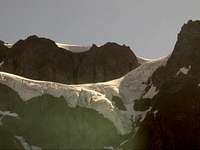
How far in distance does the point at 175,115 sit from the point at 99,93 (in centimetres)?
3421

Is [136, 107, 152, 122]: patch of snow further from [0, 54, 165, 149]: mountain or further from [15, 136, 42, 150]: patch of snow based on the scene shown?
[15, 136, 42, 150]: patch of snow

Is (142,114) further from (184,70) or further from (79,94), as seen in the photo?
(184,70)

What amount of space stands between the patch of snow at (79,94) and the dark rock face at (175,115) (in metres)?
9.74

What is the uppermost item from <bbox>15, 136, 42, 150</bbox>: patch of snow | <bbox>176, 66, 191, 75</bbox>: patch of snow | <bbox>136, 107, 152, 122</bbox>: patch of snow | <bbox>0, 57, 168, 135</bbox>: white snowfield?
<bbox>176, 66, 191, 75</bbox>: patch of snow

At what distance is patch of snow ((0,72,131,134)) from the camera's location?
499ft

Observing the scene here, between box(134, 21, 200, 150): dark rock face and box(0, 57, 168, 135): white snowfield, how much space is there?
8.09 metres

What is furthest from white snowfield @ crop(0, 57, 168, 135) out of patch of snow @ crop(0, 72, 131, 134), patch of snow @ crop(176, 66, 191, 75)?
patch of snow @ crop(176, 66, 191, 75)

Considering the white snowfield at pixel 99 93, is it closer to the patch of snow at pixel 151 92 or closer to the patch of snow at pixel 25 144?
the patch of snow at pixel 151 92

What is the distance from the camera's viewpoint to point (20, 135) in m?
143

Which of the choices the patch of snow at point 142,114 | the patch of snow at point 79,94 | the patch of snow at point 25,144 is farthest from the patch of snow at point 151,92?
the patch of snow at point 25,144

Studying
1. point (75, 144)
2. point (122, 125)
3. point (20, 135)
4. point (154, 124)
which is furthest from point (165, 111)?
point (20, 135)

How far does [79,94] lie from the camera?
158 m

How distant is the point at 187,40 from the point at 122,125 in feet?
150

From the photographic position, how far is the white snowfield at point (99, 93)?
153 m
